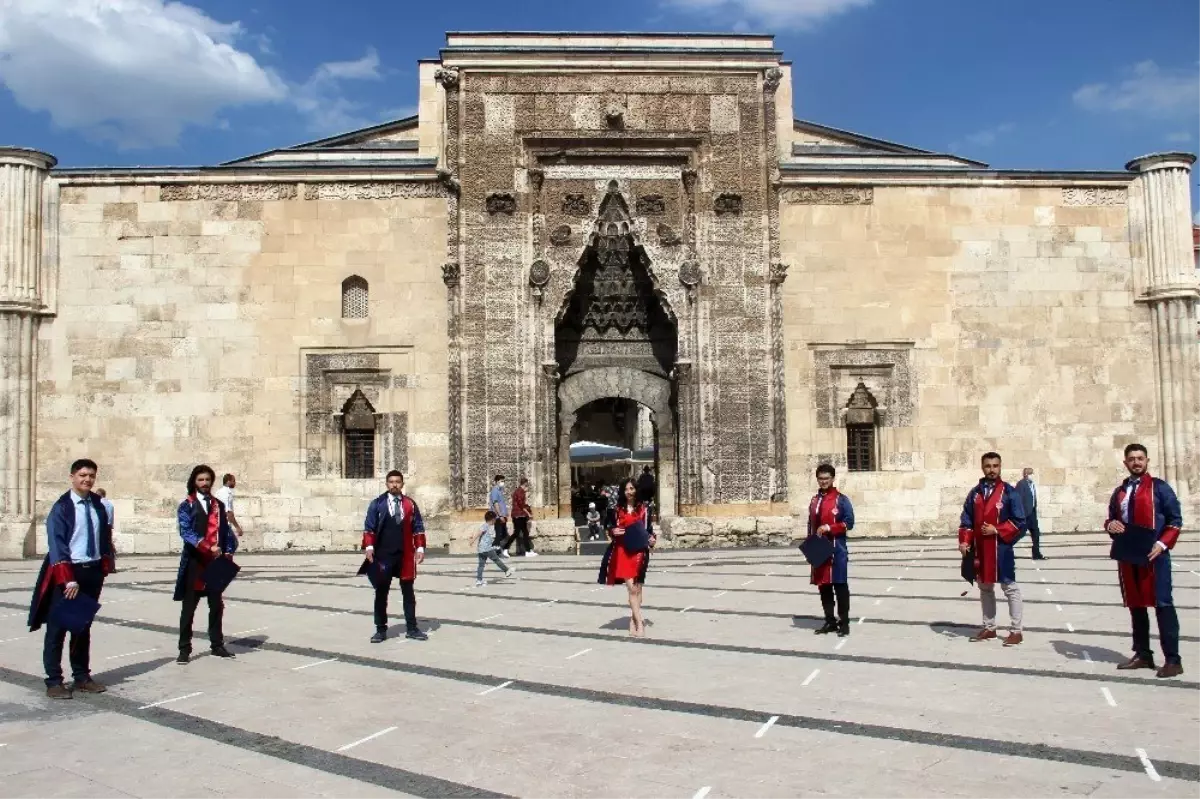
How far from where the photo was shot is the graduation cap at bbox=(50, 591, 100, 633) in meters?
7.06

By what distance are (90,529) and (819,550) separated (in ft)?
→ 18.6

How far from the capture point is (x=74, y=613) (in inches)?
280

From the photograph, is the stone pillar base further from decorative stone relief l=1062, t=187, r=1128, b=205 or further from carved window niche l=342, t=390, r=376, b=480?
decorative stone relief l=1062, t=187, r=1128, b=205

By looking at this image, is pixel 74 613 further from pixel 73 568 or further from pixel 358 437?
pixel 358 437

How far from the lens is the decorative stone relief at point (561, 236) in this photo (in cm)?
1891

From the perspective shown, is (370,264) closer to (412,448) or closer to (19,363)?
(412,448)

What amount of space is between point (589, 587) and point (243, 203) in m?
10.4

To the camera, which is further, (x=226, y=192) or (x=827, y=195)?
(x=827, y=195)

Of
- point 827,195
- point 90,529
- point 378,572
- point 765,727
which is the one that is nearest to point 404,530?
point 378,572

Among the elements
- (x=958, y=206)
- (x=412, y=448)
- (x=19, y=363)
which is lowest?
(x=412, y=448)

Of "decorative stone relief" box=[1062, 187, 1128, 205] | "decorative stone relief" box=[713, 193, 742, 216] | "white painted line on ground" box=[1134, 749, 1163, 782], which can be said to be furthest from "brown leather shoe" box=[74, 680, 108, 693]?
"decorative stone relief" box=[1062, 187, 1128, 205]

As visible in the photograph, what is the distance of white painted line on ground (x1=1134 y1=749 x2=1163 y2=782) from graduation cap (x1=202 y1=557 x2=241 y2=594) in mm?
6431

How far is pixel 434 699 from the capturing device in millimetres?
6648

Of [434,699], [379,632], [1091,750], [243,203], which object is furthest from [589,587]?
[243,203]
